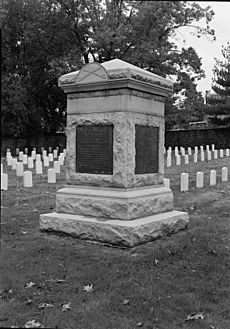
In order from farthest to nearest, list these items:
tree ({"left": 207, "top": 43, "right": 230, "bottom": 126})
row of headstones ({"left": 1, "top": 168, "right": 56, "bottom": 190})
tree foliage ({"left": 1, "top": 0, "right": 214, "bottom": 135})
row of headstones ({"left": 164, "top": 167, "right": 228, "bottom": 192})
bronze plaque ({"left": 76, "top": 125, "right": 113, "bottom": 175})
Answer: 1. tree ({"left": 207, "top": 43, "right": 230, "bottom": 126})
2. tree foliage ({"left": 1, "top": 0, "right": 214, "bottom": 135})
3. row of headstones ({"left": 1, "top": 168, "right": 56, "bottom": 190})
4. row of headstones ({"left": 164, "top": 167, "right": 228, "bottom": 192})
5. bronze plaque ({"left": 76, "top": 125, "right": 113, "bottom": 175})

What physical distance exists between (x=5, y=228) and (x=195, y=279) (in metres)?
3.42

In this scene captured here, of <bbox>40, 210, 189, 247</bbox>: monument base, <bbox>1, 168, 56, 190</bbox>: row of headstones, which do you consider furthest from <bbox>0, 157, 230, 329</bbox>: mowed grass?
<bbox>1, 168, 56, 190</bbox>: row of headstones

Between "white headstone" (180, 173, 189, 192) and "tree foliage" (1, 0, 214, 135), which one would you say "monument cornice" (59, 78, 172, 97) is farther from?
"tree foliage" (1, 0, 214, 135)

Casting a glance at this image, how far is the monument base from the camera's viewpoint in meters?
5.57

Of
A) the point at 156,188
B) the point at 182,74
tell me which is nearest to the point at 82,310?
the point at 156,188

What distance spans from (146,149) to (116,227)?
1.47m

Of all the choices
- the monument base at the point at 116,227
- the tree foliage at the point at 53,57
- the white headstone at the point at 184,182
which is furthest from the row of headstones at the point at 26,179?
the tree foliage at the point at 53,57

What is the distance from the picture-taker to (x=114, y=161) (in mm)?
6098

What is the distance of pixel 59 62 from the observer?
84.9 feet

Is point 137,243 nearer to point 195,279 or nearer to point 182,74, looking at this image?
point 195,279

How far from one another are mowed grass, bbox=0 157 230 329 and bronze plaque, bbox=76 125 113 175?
3.68 ft

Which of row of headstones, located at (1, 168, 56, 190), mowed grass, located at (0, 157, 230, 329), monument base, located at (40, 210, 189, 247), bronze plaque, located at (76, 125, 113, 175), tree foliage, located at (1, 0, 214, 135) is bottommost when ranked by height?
mowed grass, located at (0, 157, 230, 329)

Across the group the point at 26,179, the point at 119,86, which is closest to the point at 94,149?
the point at 119,86

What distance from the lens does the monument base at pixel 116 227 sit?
557 centimetres
